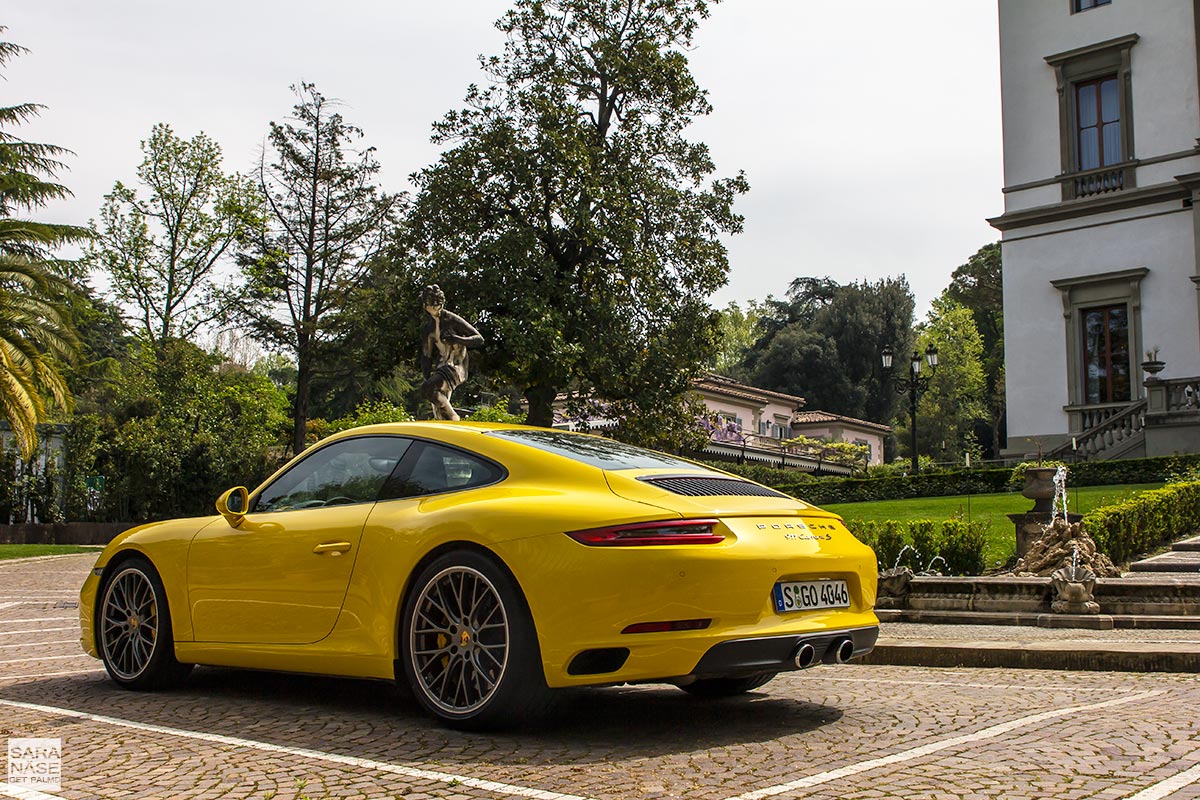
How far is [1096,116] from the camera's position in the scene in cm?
3028

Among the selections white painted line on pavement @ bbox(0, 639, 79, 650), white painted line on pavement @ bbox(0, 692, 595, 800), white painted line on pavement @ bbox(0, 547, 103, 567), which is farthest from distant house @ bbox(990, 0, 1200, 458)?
white painted line on pavement @ bbox(0, 692, 595, 800)

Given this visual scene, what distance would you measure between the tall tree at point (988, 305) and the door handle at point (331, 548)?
67435 mm

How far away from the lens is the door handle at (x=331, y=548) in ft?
17.4

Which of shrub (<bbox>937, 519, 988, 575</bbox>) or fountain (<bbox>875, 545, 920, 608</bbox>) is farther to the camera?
shrub (<bbox>937, 519, 988, 575</bbox>)

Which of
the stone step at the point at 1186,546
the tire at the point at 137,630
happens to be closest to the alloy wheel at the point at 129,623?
the tire at the point at 137,630

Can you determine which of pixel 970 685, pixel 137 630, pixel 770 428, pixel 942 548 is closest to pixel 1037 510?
pixel 942 548

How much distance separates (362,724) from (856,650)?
2.24 m

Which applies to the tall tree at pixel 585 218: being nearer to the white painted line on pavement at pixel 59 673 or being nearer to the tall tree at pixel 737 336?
the white painted line on pavement at pixel 59 673

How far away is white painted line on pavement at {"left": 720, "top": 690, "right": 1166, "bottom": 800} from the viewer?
374cm

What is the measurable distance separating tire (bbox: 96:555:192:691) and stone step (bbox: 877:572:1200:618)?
6.84 meters

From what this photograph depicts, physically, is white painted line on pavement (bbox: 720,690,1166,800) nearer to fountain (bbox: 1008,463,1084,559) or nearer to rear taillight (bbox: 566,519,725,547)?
rear taillight (bbox: 566,519,725,547)

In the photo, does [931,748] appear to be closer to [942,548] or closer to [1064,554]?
[1064,554]

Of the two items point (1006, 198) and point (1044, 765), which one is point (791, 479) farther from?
point (1044, 765)
